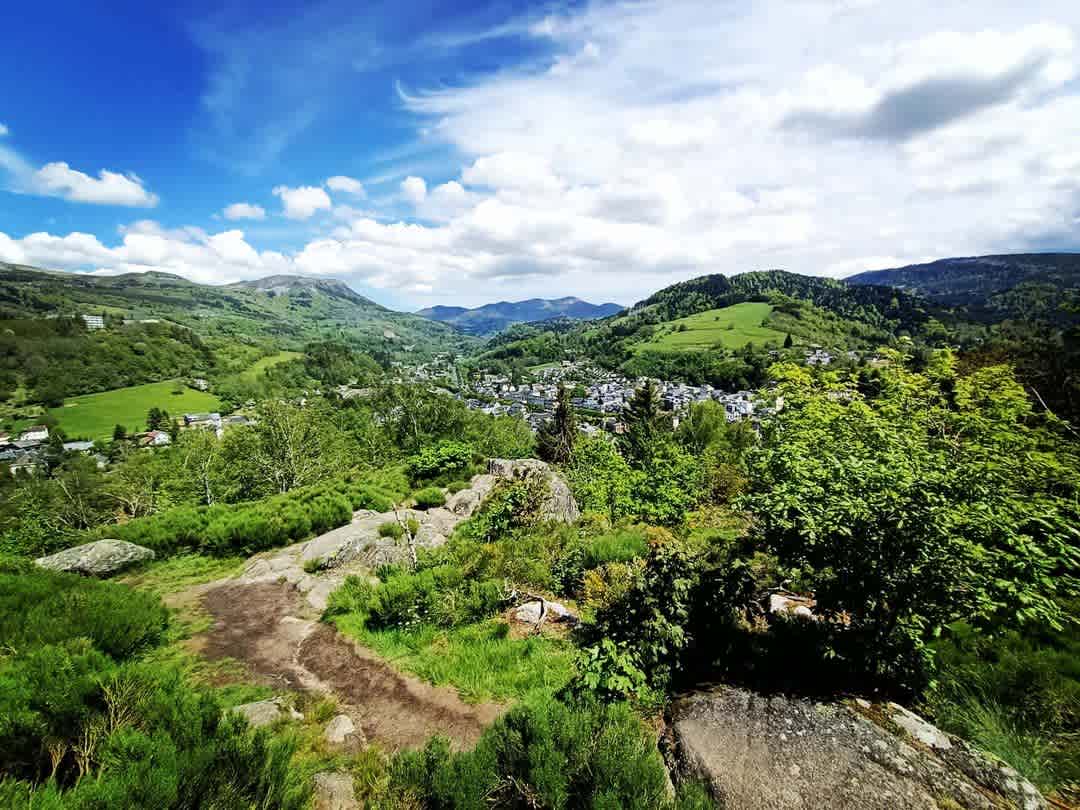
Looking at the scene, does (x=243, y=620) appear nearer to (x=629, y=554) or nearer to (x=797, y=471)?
(x=629, y=554)

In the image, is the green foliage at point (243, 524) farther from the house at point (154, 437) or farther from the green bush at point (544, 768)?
the house at point (154, 437)

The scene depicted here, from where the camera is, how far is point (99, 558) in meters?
11.5

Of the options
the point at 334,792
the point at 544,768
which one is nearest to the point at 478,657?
the point at 334,792

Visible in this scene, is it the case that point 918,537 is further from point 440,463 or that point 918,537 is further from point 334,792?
point 440,463

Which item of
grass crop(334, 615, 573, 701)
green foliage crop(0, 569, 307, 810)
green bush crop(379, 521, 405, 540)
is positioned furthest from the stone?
green bush crop(379, 521, 405, 540)

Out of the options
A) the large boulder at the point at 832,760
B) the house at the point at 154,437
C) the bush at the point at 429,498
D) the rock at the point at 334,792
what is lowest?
the house at the point at 154,437

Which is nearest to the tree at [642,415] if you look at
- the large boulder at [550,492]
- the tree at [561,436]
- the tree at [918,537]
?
the tree at [561,436]

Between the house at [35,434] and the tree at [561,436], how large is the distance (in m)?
90.7

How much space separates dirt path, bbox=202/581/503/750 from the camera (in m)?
5.76

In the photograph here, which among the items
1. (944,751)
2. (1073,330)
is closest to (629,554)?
(944,751)

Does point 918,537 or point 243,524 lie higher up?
point 918,537

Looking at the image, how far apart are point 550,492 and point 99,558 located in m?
12.3

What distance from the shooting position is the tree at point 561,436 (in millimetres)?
→ 44875

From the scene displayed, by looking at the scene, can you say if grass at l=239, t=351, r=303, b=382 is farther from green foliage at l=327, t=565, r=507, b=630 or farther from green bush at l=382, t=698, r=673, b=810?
green bush at l=382, t=698, r=673, b=810
